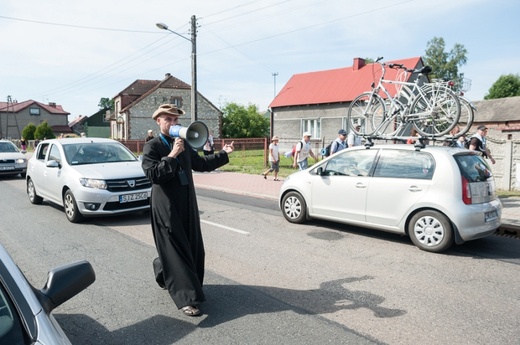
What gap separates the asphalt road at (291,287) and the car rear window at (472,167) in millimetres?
1128

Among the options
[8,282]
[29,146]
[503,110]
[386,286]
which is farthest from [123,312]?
[29,146]

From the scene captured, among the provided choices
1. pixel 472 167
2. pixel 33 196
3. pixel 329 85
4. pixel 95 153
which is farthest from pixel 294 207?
pixel 329 85

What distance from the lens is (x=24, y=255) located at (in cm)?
581

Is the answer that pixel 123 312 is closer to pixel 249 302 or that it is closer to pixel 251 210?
pixel 249 302

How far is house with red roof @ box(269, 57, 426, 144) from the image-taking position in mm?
30062

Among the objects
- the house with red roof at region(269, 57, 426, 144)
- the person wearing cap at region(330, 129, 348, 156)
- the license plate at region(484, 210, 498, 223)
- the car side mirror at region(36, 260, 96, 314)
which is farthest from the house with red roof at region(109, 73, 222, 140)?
the car side mirror at region(36, 260, 96, 314)

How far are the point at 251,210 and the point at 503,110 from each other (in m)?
33.9

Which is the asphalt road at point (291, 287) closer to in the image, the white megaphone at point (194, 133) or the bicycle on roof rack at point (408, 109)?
the white megaphone at point (194, 133)

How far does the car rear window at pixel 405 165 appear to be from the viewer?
6191 millimetres

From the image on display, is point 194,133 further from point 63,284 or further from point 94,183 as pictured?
point 94,183

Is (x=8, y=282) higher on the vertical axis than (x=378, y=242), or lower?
higher

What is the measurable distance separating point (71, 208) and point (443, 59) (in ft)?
178

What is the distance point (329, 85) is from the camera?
3256cm

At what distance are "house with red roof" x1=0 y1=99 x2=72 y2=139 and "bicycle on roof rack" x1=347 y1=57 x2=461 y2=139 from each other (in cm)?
7861
